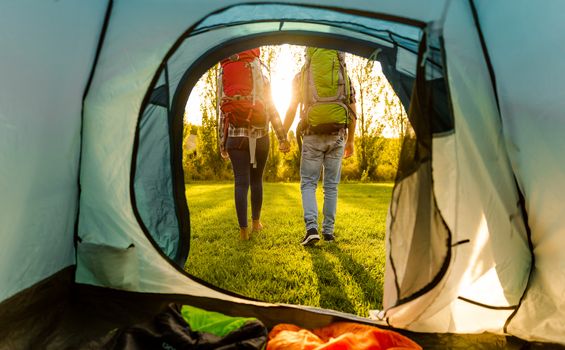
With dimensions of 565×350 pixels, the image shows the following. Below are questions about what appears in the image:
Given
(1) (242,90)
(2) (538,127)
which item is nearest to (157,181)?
(1) (242,90)

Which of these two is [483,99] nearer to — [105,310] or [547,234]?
[547,234]

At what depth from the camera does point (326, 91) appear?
103 inches

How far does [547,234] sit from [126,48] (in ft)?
5.46

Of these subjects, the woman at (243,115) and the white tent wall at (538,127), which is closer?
the white tent wall at (538,127)

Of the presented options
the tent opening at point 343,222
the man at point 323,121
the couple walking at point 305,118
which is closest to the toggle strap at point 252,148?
the couple walking at point 305,118

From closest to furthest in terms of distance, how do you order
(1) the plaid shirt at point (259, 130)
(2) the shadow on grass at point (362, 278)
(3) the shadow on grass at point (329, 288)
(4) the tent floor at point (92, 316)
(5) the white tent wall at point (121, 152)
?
(4) the tent floor at point (92, 316), (5) the white tent wall at point (121, 152), (3) the shadow on grass at point (329, 288), (2) the shadow on grass at point (362, 278), (1) the plaid shirt at point (259, 130)

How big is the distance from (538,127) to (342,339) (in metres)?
0.94

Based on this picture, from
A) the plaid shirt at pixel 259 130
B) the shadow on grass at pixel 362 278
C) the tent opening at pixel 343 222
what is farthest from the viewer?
the plaid shirt at pixel 259 130

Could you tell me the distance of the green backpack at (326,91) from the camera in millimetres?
2601

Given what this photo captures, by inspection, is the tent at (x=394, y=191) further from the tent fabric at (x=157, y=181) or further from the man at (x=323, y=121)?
the man at (x=323, y=121)

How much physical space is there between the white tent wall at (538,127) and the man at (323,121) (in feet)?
4.23

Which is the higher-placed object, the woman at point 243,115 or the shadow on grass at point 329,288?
the woman at point 243,115

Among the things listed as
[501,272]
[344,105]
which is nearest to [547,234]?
[501,272]

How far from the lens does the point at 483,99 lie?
1374 mm
